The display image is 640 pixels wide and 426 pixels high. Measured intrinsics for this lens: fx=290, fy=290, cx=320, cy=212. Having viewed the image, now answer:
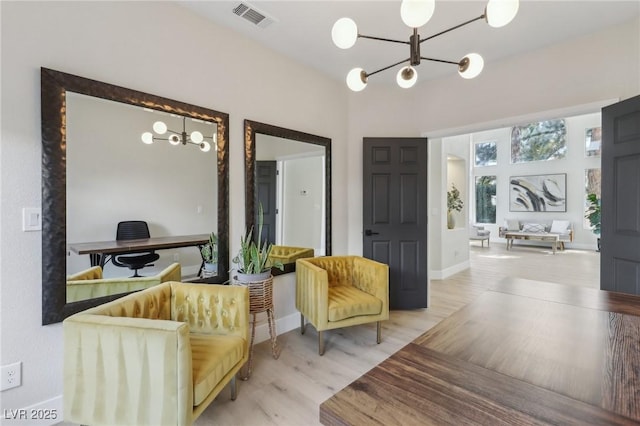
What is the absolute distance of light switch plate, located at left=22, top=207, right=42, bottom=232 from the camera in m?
1.60

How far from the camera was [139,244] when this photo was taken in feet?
7.00

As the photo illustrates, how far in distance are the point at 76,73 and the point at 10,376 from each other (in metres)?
1.76

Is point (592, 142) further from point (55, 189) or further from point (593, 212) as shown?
point (55, 189)

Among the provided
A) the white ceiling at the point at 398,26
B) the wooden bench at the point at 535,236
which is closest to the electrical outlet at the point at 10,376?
the white ceiling at the point at 398,26

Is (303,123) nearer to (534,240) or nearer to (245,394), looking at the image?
(245,394)

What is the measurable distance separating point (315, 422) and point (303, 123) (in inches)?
103

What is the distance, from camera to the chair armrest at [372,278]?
8.79ft

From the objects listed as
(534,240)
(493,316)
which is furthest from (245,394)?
(534,240)

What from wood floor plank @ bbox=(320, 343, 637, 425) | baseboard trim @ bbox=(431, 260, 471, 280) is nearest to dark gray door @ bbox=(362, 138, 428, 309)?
baseboard trim @ bbox=(431, 260, 471, 280)

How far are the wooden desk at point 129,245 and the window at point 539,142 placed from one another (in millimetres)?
9466

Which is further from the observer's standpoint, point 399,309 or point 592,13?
point 399,309

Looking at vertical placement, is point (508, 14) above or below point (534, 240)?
above

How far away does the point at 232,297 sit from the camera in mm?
1914

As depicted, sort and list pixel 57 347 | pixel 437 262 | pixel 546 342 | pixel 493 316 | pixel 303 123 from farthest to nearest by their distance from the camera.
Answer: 1. pixel 437 262
2. pixel 303 123
3. pixel 57 347
4. pixel 493 316
5. pixel 546 342
